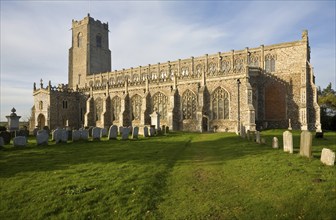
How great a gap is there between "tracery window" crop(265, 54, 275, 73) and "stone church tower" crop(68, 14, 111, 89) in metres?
36.3

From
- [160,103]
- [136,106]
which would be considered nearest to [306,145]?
[160,103]

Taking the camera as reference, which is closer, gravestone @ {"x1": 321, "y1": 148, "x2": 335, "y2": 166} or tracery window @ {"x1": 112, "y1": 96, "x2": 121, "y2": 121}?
gravestone @ {"x1": 321, "y1": 148, "x2": 335, "y2": 166}

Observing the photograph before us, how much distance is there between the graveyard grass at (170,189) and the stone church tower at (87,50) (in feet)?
156

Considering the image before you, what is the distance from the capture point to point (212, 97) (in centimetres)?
3033

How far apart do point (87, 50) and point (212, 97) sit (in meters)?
34.9

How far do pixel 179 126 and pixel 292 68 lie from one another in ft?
54.6

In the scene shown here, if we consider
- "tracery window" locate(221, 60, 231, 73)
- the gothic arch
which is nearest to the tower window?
"tracery window" locate(221, 60, 231, 73)

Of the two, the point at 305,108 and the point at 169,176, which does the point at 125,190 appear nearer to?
the point at 169,176

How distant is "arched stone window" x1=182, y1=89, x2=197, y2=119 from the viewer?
3155 centimetres

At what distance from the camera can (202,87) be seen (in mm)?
30453

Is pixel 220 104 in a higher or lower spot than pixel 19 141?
higher

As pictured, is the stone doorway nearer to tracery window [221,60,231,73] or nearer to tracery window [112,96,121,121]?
tracery window [112,96,121,121]

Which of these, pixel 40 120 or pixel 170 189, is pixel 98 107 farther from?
pixel 170 189

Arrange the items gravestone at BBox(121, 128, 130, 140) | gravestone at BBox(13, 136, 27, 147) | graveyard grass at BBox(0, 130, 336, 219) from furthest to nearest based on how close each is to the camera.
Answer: gravestone at BBox(121, 128, 130, 140) < gravestone at BBox(13, 136, 27, 147) < graveyard grass at BBox(0, 130, 336, 219)
